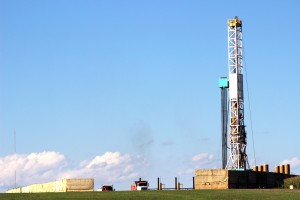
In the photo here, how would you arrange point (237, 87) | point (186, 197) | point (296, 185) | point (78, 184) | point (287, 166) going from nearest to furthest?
point (186, 197) → point (296, 185) → point (78, 184) → point (287, 166) → point (237, 87)

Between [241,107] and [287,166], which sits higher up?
[241,107]

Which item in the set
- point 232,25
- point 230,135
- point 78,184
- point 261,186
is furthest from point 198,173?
point 232,25

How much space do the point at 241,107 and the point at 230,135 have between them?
523 cm

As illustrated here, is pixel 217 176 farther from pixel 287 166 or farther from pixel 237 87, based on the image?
pixel 237 87

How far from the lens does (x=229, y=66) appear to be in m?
128

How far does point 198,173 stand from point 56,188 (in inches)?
999

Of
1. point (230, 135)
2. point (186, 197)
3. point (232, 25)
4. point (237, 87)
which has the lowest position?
point (186, 197)

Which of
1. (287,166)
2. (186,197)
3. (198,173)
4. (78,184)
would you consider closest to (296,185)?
(198,173)

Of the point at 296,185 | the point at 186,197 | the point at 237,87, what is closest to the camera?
the point at 186,197

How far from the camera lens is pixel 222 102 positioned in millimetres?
125188

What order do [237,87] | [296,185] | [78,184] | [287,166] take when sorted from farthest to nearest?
[237,87] → [287,166] → [78,184] → [296,185]

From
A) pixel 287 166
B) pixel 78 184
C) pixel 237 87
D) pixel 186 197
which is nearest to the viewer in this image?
pixel 186 197

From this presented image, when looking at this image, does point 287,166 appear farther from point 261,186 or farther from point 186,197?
point 186,197

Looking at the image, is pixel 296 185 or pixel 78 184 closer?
pixel 296 185
